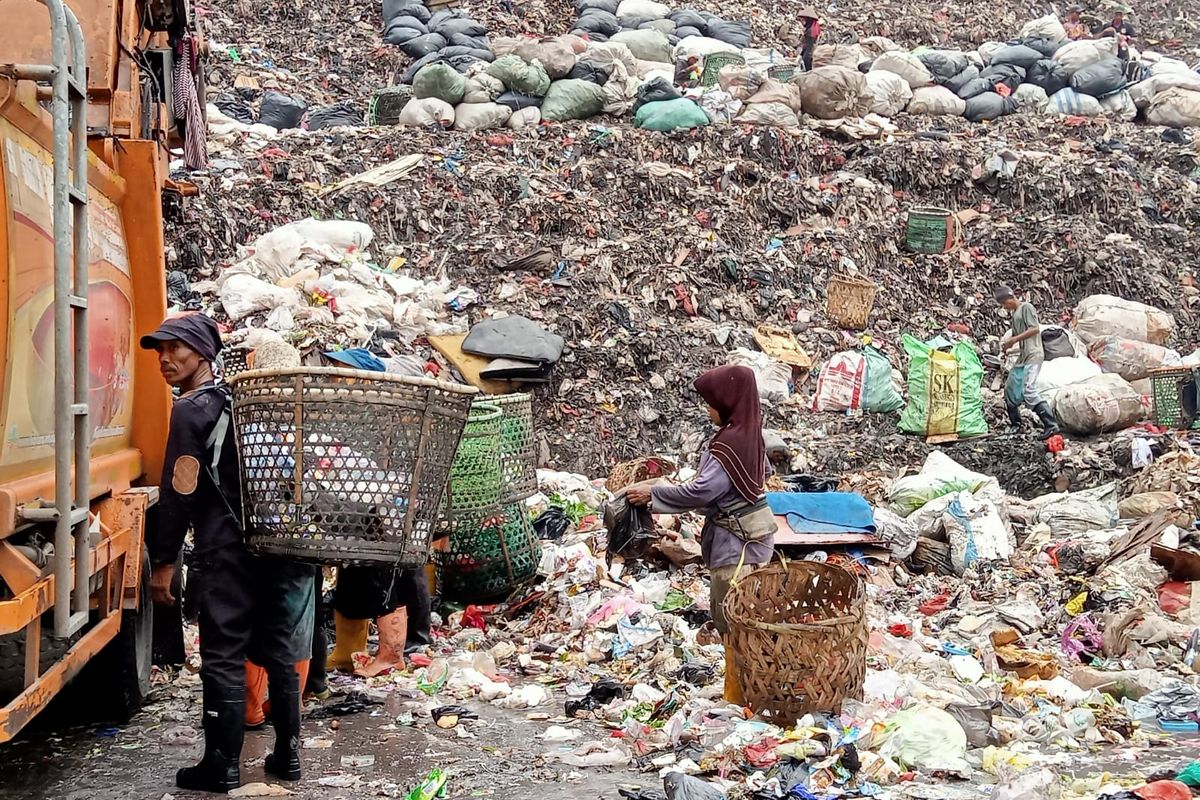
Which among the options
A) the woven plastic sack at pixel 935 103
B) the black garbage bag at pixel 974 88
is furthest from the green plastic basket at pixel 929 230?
the black garbage bag at pixel 974 88

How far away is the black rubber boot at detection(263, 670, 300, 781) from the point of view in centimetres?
344

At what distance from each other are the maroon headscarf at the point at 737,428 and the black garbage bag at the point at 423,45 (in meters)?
11.0

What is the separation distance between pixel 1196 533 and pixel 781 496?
2124mm

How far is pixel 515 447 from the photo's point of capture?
5.61m

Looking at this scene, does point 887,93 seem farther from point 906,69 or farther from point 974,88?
point 974,88

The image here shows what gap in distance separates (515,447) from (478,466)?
28 cm

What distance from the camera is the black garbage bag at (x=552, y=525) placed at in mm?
6695

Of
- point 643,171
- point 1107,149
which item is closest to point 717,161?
point 643,171

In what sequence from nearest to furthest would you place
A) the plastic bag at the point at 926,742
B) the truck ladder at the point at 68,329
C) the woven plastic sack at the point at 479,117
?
the truck ladder at the point at 68,329 → the plastic bag at the point at 926,742 → the woven plastic sack at the point at 479,117

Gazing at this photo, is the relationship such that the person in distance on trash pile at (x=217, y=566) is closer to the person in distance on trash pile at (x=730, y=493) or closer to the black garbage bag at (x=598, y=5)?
the person in distance on trash pile at (x=730, y=493)

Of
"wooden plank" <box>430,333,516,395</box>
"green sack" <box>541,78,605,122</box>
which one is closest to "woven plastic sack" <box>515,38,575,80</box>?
"green sack" <box>541,78,605,122</box>

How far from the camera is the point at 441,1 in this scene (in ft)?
50.5

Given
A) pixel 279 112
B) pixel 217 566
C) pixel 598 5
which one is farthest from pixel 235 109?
pixel 217 566

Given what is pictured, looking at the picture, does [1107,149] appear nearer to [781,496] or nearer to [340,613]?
[781,496]
